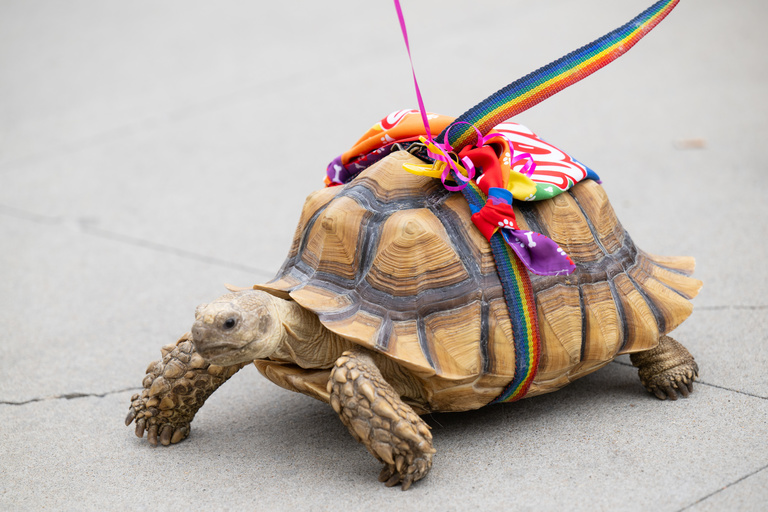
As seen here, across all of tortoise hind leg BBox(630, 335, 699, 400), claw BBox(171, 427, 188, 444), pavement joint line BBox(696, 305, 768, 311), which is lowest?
pavement joint line BBox(696, 305, 768, 311)

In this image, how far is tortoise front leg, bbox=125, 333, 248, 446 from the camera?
2287 mm

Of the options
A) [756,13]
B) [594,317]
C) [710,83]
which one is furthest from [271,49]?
[594,317]

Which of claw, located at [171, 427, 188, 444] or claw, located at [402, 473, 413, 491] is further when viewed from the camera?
claw, located at [171, 427, 188, 444]

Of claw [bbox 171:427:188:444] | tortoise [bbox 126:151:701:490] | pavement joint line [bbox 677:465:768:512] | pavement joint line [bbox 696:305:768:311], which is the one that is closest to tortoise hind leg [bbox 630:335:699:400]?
tortoise [bbox 126:151:701:490]

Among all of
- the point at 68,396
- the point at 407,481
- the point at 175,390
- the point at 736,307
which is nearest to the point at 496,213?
the point at 407,481

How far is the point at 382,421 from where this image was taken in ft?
6.46

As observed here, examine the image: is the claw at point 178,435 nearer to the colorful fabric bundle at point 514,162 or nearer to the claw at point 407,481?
the claw at point 407,481

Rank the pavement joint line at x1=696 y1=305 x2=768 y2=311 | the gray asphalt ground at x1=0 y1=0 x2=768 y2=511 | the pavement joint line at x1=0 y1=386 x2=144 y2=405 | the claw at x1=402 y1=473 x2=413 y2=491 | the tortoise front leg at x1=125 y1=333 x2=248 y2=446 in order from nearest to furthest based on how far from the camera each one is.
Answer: the claw at x1=402 y1=473 x2=413 y2=491, the gray asphalt ground at x1=0 y1=0 x2=768 y2=511, the tortoise front leg at x1=125 y1=333 x2=248 y2=446, the pavement joint line at x1=0 y1=386 x2=144 y2=405, the pavement joint line at x1=696 y1=305 x2=768 y2=311

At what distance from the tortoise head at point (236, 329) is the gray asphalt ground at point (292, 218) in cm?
37

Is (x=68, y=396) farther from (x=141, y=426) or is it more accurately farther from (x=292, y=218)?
(x=292, y=218)

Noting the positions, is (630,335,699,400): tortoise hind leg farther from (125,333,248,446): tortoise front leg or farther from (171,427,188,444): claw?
(171,427,188,444): claw

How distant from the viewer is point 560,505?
1908mm

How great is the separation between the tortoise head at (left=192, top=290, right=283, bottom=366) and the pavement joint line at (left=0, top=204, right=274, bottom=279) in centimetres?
148

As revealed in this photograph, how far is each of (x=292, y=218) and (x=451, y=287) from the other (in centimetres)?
231
